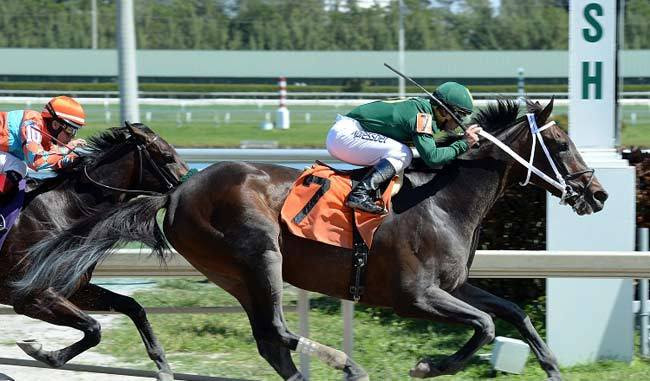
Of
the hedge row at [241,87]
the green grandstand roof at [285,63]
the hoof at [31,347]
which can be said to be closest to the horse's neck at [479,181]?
the hoof at [31,347]

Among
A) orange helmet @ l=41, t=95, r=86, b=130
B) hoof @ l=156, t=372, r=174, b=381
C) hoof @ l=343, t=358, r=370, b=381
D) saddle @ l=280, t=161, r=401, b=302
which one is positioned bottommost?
hoof @ l=156, t=372, r=174, b=381

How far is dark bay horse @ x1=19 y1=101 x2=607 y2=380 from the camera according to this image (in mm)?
5723

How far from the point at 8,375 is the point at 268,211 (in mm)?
2180

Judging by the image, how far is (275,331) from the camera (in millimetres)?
5816

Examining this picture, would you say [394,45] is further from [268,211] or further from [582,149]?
[268,211]

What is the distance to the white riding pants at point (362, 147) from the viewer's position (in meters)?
5.84

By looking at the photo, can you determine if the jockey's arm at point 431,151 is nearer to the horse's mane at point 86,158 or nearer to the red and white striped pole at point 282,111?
the horse's mane at point 86,158

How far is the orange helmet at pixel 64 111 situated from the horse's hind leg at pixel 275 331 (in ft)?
5.18

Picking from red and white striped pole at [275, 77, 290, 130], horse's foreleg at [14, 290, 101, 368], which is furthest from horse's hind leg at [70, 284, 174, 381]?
red and white striped pole at [275, 77, 290, 130]

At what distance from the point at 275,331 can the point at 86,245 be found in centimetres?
124

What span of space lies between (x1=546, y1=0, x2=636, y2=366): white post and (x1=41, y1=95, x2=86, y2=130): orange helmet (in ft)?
10.5

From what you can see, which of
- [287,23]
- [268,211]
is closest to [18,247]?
[268,211]

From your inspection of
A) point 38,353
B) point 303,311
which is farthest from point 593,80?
point 38,353

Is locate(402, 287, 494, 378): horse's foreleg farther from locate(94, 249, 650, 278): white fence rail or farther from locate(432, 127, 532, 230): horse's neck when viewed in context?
locate(94, 249, 650, 278): white fence rail
